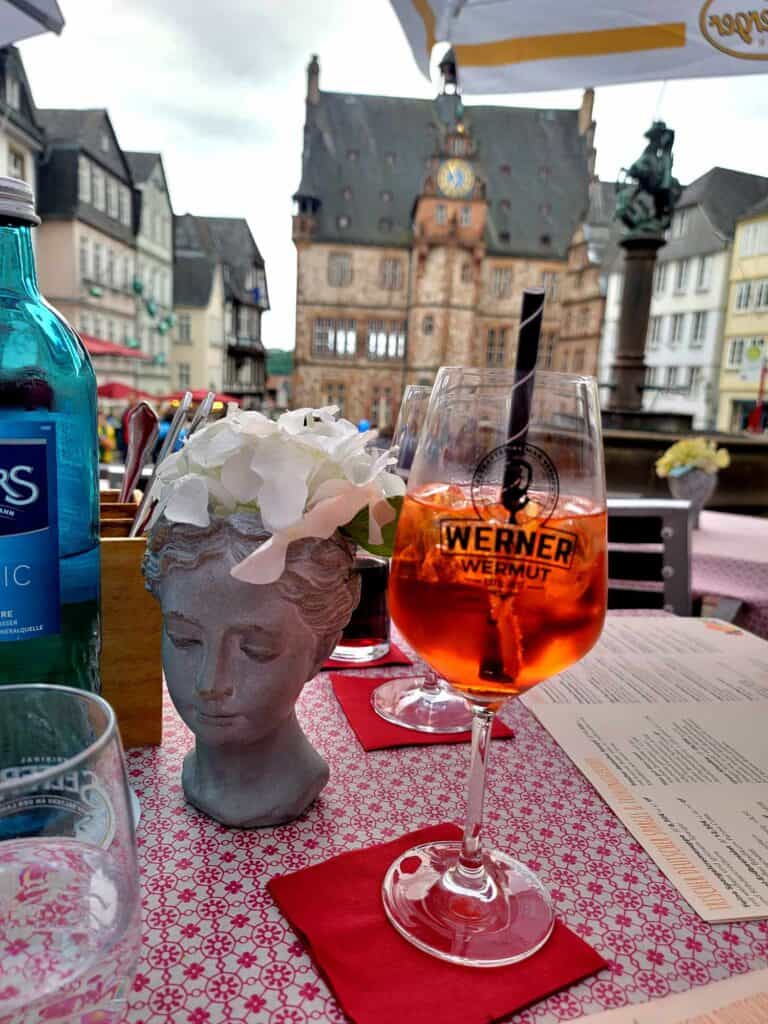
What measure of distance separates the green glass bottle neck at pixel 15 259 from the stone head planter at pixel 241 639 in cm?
25

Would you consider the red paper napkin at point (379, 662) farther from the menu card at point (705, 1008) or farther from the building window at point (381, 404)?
the building window at point (381, 404)

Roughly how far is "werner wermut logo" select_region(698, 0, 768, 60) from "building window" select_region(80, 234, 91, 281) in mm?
15983

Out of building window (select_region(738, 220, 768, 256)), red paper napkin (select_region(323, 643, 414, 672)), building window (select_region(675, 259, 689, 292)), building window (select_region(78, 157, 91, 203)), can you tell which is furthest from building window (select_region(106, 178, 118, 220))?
red paper napkin (select_region(323, 643, 414, 672))

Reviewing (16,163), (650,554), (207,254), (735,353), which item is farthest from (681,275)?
(650,554)

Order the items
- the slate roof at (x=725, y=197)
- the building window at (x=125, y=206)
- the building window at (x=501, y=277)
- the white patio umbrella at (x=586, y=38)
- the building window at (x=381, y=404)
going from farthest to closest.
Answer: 1. the building window at (x=381, y=404)
2. the building window at (x=501, y=277)
3. the building window at (x=125, y=206)
4. the slate roof at (x=725, y=197)
5. the white patio umbrella at (x=586, y=38)

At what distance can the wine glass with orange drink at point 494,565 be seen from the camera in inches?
18.8

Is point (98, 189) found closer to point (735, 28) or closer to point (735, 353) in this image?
point (735, 353)

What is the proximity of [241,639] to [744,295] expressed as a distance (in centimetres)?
1553

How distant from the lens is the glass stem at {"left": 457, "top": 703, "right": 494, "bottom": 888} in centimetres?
52

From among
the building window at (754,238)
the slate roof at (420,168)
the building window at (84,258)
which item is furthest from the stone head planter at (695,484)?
the slate roof at (420,168)

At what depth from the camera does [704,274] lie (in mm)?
15125

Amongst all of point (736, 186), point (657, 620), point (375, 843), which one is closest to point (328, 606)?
point (375, 843)

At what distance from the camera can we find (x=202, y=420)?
688 mm

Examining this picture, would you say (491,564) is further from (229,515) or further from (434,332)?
(434,332)
